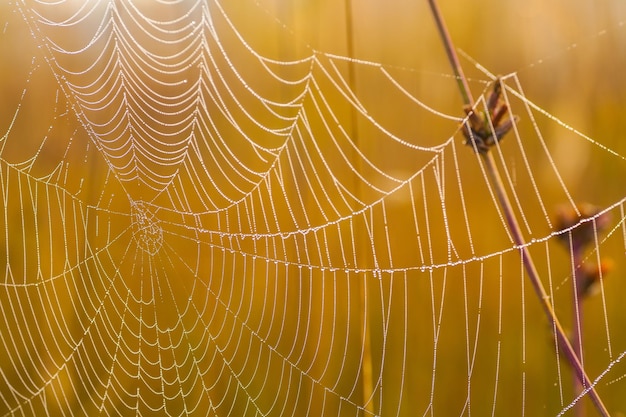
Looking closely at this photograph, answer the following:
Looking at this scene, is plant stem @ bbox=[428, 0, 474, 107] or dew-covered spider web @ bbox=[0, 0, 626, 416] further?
dew-covered spider web @ bbox=[0, 0, 626, 416]

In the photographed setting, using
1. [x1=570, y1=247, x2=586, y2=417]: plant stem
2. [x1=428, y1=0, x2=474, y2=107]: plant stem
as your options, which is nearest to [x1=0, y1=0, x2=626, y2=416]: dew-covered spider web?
[x1=570, y1=247, x2=586, y2=417]: plant stem

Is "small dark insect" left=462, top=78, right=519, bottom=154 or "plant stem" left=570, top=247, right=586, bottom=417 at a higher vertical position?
"small dark insect" left=462, top=78, right=519, bottom=154

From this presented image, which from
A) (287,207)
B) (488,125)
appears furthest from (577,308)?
(287,207)

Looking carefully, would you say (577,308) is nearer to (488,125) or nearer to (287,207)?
(488,125)

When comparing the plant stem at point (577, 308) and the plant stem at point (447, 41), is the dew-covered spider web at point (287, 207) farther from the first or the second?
the plant stem at point (447, 41)

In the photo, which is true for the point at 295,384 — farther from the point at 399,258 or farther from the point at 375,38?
the point at 375,38

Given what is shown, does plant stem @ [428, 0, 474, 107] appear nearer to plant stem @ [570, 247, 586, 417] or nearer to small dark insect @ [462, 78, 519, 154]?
small dark insect @ [462, 78, 519, 154]

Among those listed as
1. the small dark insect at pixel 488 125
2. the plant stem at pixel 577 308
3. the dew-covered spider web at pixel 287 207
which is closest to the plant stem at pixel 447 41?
the small dark insect at pixel 488 125
